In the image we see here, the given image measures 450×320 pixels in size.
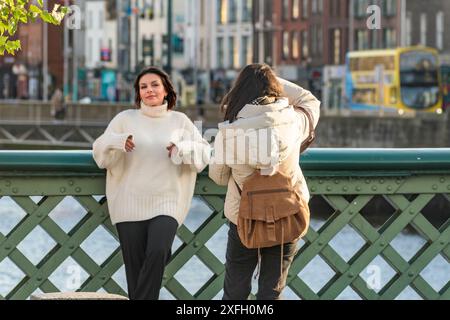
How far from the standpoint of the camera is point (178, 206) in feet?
20.1

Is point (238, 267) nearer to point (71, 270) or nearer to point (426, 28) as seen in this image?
point (71, 270)

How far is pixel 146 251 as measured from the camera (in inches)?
237

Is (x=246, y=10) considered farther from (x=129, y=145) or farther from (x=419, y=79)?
(x=129, y=145)

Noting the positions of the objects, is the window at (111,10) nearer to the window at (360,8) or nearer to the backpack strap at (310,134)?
the window at (360,8)

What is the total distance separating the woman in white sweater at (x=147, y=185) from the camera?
6.04 metres

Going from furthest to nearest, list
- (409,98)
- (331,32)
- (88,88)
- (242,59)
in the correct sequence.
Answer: (88,88)
(242,59)
(331,32)
(409,98)

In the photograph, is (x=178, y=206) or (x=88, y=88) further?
(x=88, y=88)

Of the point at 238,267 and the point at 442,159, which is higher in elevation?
the point at 442,159

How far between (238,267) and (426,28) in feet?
267

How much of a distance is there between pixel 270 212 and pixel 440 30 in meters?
80.1

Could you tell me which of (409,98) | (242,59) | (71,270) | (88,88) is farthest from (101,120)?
(71,270)

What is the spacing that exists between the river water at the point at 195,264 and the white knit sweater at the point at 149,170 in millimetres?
348

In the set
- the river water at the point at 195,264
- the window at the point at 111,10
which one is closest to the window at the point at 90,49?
the window at the point at 111,10

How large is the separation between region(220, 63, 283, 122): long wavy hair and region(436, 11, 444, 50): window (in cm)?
7920
